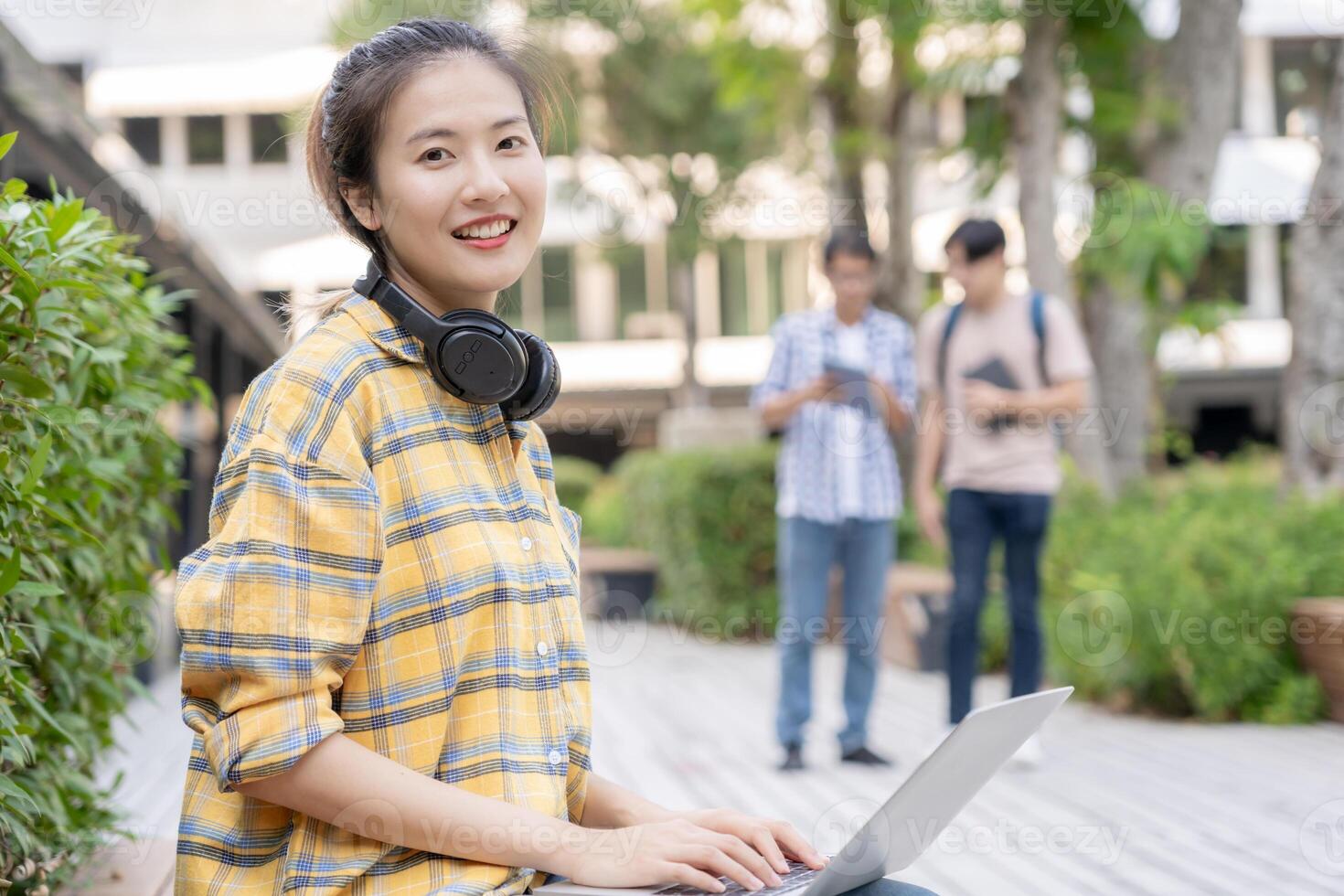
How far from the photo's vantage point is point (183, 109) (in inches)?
1070

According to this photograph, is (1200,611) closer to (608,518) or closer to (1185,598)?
(1185,598)

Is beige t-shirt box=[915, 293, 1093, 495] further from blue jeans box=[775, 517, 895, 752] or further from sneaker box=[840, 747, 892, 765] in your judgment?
sneaker box=[840, 747, 892, 765]

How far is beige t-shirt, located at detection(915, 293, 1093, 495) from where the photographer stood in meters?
5.71

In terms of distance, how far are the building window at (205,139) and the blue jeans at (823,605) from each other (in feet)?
78.6

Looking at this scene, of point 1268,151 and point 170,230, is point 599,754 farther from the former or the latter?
point 1268,151

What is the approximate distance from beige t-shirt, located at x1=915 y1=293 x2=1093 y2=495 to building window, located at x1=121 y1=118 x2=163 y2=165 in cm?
2468

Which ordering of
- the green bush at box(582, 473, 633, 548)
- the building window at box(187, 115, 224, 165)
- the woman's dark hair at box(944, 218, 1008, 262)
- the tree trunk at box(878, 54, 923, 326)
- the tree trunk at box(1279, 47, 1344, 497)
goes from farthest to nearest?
the building window at box(187, 115, 224, 165) → the green bush at box(582, 473, 633, 548) → the tree trunk at box(878, 54, 923, 326) → the tree trunk at box(1279, 47, 1344, 497) → the woman's dark hair at box(944, 218, 1008, 262)

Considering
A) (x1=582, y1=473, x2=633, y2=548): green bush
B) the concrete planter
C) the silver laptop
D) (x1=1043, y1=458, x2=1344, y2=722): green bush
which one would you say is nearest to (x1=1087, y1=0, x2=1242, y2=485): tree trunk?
(x1=1043, y1=458, x2=1344, y2=722): green bush

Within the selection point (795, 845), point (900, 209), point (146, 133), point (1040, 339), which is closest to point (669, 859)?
point (795, 845)

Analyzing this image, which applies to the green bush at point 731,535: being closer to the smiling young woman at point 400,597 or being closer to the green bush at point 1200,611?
the green bush at point 1200,611

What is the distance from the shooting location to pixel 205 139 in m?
27.4

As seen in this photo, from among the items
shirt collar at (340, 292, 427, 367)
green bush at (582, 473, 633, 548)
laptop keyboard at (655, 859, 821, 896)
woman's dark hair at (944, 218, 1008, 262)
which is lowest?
green bush at (582, 473, 633, 548)

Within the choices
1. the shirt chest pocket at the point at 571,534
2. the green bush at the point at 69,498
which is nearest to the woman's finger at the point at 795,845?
the shirt chest pocket at the point at 571,534

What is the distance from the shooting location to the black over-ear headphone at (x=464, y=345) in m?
1.64
